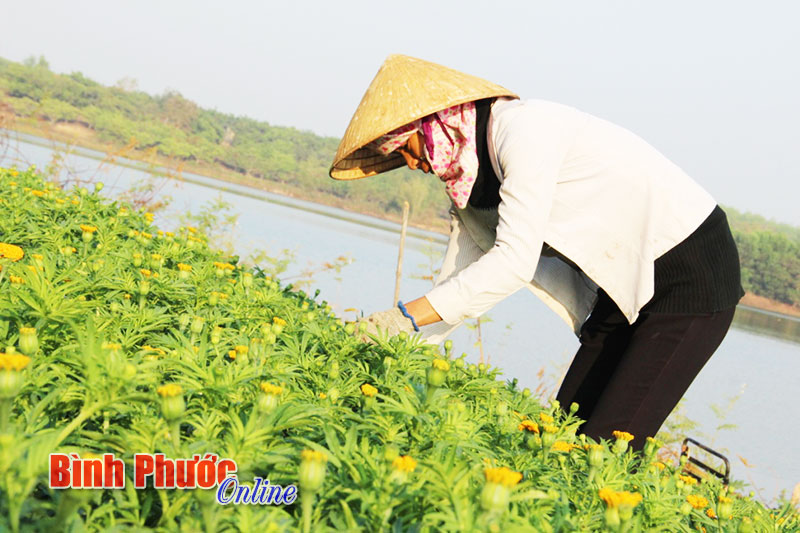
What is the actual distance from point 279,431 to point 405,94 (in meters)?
1.31

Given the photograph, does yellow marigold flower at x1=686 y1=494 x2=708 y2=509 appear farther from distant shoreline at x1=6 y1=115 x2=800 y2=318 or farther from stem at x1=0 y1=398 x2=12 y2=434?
distant shoreline at x1=6 y1=115 x2=800 y2=318

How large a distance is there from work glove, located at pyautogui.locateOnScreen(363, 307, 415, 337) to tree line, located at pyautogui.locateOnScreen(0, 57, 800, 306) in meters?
23.3

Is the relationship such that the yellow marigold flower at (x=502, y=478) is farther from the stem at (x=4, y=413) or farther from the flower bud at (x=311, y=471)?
the stem at (x=4, y=413)

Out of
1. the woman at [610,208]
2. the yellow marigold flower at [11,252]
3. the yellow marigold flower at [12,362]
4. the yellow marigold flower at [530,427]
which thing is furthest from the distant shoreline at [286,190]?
the yellow marigold flower at [12,362]

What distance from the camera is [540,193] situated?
1.80 m

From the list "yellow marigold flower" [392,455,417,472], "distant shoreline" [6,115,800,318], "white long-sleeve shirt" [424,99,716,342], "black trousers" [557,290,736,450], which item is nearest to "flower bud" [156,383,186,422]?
"yellow marigold flower" [392,455,417,472]

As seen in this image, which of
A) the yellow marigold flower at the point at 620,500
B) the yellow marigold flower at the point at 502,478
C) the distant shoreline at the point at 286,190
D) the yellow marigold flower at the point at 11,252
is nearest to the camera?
the yellow marigold flower at the point at 502,478

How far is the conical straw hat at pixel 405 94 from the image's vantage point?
197 centimetres

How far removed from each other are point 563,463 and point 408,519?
501 millimetres

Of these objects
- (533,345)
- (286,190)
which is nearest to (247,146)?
(286,190)

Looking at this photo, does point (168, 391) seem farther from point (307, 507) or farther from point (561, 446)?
point (561, 446)

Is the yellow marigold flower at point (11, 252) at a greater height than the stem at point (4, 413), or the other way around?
the yellow marigold flower at point (11, 252)

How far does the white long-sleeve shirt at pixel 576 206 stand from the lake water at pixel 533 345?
328 centimetres

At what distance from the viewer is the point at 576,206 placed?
77.4 inches
